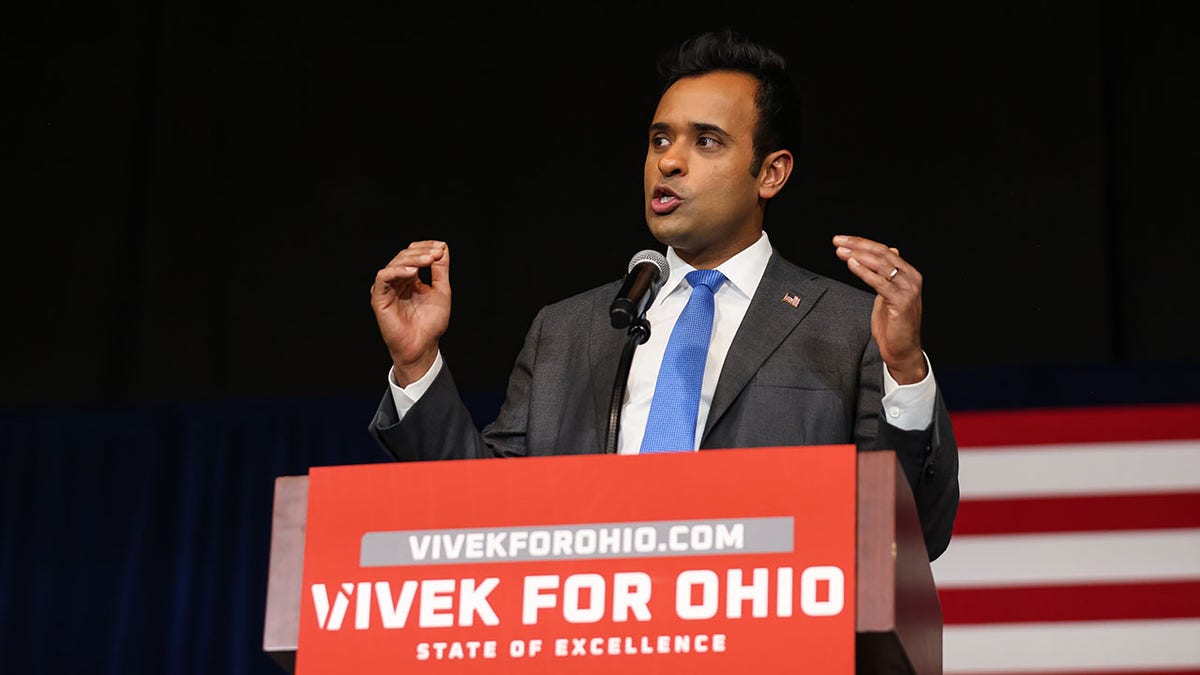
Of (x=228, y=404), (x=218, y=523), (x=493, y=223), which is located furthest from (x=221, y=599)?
(x=493, y=223)

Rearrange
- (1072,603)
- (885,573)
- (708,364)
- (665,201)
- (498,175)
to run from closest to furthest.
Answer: (885,573), (708,364), (665,201), (1072,603), (498,175)

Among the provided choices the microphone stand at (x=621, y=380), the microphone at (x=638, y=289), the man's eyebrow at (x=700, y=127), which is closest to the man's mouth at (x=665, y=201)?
the man's eyebrow at (x=700, y=127)

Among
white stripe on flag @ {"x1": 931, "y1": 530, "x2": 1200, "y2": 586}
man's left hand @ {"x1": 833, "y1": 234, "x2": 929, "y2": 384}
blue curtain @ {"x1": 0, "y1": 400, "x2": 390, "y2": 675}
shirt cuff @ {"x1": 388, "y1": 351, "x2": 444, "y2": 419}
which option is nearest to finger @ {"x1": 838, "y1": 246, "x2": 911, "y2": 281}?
man's left hand @ {"x1": 833, "y1": 234, "x2": 929, "y2": 384}

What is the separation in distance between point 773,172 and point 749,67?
0.47ft

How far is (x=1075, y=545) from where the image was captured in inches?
152

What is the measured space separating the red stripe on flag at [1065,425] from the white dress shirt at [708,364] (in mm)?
1649

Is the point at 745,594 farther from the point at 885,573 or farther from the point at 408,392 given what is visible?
the point at 408,392

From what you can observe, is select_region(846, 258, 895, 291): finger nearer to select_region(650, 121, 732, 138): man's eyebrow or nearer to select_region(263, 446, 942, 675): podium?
select_region(263, 446, 942, 675): podium

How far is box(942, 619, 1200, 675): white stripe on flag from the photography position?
3.71 meters

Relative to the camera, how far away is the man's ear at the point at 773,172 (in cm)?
242

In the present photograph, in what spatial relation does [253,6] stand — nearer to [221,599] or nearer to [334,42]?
[334,42]

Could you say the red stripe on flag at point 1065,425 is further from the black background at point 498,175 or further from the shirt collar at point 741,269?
the shirt collar at point 741,269

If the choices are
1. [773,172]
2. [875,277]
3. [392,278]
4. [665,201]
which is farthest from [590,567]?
[773,172]

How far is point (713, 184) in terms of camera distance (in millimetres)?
2336
